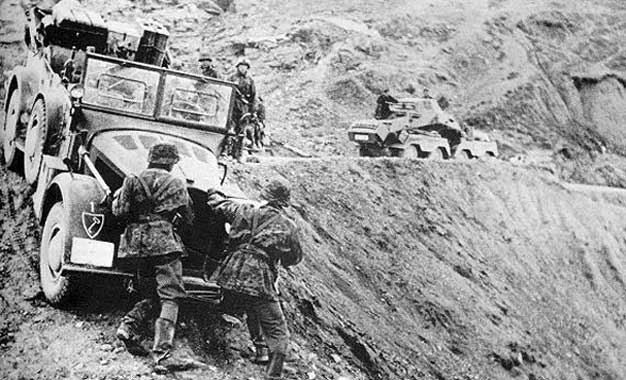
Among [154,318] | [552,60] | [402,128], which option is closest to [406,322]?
[154,318]

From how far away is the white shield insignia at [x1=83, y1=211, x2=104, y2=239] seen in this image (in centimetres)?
561

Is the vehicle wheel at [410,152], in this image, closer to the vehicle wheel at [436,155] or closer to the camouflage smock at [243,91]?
the vehicle wheel at [436,155]

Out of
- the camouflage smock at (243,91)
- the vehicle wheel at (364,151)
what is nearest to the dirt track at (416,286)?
the camouflage smock at (243,91)

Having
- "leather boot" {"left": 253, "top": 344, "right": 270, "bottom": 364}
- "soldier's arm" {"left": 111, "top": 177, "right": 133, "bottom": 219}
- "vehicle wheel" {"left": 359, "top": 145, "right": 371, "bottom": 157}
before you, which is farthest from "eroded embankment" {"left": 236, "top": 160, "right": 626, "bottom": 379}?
"soldier's arm" {"left": 111, "top": 177, "right": 133, "bottom": 219}

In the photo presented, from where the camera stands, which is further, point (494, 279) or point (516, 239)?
point (516, 239)

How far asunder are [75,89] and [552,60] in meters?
22.8

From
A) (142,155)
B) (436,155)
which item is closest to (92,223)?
(142,155)

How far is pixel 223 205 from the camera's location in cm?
575

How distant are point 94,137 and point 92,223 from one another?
39.2 inches

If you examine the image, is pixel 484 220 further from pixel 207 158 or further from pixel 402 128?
pixel 207 158

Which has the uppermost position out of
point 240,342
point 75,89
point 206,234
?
point 75,89

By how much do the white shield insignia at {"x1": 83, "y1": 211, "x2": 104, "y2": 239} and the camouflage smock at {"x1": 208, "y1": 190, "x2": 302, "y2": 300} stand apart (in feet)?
2.79

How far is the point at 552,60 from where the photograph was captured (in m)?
26.1

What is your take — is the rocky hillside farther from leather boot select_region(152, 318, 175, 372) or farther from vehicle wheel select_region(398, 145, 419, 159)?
leather boot select_region(152, 318, 175, 372)
